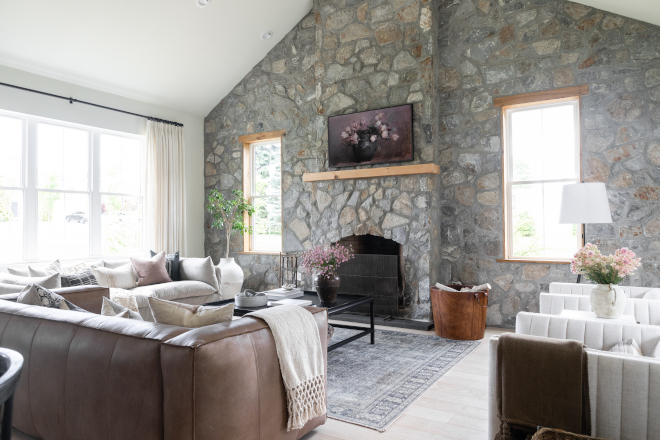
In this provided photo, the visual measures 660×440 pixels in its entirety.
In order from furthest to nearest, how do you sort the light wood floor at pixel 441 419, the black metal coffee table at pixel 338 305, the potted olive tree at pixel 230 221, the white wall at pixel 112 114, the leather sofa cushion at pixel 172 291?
the potted olive tree at pixel 230 221
the white wall at pixel 112 114
the leather sofa cushion at pixel 172 291
the black metal coffee table at pixel 338 305
the light wood floor at pixel 441 419

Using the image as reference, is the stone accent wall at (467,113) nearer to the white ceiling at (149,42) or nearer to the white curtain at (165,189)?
the white ceiling at (149,42)

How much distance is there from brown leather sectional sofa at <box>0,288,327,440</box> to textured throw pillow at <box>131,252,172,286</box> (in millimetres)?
2804

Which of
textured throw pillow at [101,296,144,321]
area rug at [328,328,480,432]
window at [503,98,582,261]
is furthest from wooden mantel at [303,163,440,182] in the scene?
textured throw pillow at [101,296,144,321]

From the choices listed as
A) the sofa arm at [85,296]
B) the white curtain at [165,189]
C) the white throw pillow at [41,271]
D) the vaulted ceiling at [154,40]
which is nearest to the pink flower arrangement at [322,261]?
the sofa arm at [85,296]

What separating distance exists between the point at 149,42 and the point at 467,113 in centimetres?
376

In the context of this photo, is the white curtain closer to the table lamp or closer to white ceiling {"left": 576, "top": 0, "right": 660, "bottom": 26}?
the table lamp

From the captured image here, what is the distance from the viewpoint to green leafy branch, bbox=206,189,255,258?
6262 mm

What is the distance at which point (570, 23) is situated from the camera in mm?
4461

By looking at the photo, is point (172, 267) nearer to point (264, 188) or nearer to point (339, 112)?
point (264, 188)

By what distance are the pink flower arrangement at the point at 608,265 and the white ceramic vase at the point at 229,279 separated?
416cm

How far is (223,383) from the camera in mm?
1646

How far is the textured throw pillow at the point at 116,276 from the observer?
452cm

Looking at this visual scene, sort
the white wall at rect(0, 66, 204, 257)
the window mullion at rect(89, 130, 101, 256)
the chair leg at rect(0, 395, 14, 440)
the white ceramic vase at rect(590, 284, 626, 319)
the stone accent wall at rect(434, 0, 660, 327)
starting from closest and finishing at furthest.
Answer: the chair leg at rect(0, 395, 14, 440)
the white ceramic vase at rect(590, 284, 626, 319)
the stone accent wall at rect(434, 0, 660, 327)
the white wall at rect(0, 66, 204, 257)
the window mullion at rect(89, 130, 101, 256)

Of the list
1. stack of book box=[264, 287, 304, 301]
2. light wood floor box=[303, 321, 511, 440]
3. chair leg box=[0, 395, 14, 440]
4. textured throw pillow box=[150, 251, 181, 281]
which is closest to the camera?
chair leg box=[0, 395, 14, 440]
